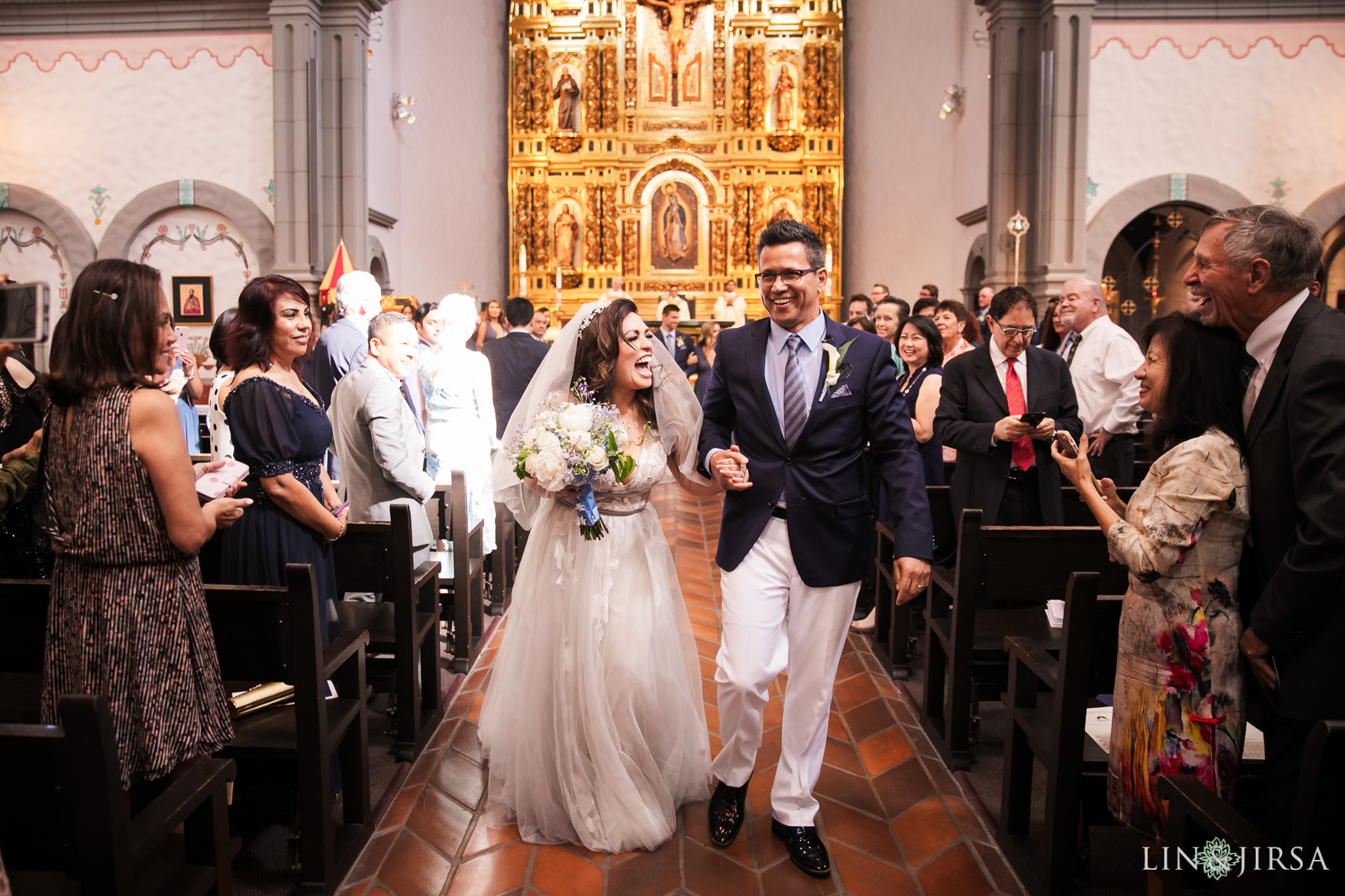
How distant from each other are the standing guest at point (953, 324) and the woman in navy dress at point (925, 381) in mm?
569

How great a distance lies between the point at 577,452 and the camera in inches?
110

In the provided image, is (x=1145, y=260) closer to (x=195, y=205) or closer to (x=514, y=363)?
(x=514, y=363)

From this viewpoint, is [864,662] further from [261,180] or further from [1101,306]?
[261,180]

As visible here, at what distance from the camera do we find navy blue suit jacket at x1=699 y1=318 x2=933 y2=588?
8.74 feet

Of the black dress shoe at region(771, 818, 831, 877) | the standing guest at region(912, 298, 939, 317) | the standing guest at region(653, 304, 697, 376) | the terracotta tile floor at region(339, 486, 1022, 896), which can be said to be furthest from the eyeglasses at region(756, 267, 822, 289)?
the standing guest at region(653, 304, 697, 376)

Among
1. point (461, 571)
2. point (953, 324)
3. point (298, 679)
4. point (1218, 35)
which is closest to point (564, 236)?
point (1218, 35)

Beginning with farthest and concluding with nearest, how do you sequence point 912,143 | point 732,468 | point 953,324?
point 912,143
point 953,324
point 732,468

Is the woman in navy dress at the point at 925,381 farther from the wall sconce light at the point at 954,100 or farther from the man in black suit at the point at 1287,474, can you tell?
the wall sconce light at the point at 954,100

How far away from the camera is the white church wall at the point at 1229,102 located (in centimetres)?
896

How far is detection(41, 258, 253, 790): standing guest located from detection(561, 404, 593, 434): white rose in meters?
1.07

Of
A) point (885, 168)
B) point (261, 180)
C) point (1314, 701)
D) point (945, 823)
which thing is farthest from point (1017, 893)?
point (885, 168)

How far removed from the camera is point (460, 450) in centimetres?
525

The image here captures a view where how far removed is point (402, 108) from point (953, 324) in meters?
8.95

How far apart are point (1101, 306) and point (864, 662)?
260cm
